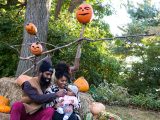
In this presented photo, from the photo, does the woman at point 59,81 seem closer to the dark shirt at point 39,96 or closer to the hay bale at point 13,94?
the dark shirt at point 39,96

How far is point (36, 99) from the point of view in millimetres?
4953

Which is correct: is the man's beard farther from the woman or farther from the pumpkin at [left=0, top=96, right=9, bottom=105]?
the pumpkin at [left=0, top=96, right=9, bottom=105]

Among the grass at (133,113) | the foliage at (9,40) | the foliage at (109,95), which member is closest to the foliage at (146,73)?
the foliage at (109,95)

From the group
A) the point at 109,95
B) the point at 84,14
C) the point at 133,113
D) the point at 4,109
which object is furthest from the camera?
the point at 109,95

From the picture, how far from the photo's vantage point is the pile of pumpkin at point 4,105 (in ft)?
20.2

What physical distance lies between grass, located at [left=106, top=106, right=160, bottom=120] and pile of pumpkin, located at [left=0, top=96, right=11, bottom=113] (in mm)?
2614

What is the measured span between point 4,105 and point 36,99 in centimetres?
154

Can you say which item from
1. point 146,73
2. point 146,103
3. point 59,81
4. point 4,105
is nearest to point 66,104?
point 59,81

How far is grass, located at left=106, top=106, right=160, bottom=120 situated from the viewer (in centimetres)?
805

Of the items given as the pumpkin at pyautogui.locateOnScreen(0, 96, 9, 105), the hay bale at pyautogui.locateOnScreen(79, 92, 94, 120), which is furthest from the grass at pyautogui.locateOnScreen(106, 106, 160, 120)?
the pumpkin at pyautogui.locateOnScreen(0, 96, 9, 105)

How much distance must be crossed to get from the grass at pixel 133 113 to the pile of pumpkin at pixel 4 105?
261cm

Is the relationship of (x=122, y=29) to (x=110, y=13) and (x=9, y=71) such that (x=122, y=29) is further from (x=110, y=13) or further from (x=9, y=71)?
(x=9, y=71)

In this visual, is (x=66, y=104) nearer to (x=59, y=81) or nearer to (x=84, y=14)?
(x=59, y=81)

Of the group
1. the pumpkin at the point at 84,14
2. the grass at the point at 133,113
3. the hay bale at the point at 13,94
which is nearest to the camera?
the pumpkin at the point at 84,14
